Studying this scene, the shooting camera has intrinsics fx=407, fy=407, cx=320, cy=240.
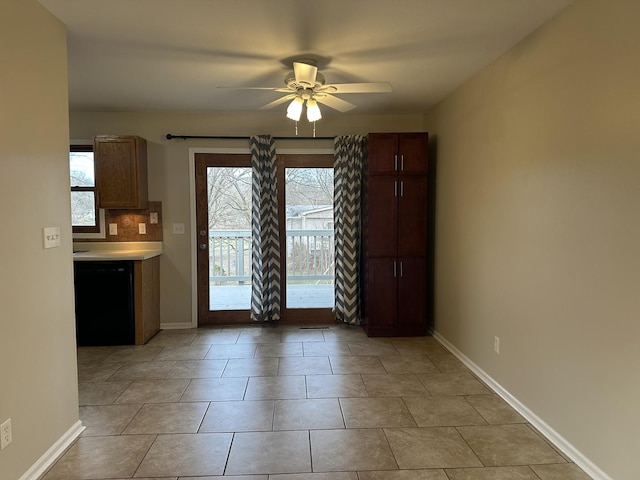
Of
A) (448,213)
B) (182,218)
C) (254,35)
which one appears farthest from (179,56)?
(448,213)

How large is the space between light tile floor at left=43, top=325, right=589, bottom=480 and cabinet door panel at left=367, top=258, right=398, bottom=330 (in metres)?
0.40

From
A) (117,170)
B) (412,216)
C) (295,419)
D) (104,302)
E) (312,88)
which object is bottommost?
(295,419)

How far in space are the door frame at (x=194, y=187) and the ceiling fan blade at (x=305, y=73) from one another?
1.90 metres

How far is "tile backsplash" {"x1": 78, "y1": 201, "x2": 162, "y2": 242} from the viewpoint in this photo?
15.2 feet

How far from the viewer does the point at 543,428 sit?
250cm

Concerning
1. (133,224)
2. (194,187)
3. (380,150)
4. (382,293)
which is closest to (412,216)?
(380,150)

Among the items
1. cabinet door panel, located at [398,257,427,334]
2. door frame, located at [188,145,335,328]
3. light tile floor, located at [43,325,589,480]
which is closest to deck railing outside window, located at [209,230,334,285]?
door frame, located at [188,145,335,328]

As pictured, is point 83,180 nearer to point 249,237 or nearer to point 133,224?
point 133,224

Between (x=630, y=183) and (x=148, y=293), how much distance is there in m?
4.20

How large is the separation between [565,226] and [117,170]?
4199 mm

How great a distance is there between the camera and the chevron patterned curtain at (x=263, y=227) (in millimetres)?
4691

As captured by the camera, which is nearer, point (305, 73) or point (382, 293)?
point (305, 73)

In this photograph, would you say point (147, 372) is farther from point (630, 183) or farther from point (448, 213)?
point (630, 183)

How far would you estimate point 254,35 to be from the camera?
2.63m
